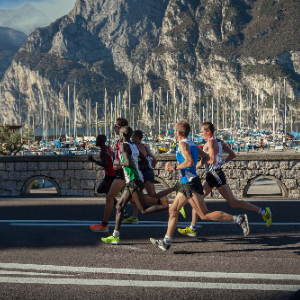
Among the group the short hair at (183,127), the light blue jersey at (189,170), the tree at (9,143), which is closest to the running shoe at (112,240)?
the light blue jersey at (189,170)

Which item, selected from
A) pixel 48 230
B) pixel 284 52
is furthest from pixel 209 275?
pixel 284 52

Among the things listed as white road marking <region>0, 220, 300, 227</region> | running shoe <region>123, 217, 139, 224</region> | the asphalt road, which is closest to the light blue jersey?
the asphalt road

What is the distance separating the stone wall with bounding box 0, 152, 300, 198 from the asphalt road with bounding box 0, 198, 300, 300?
150 inches

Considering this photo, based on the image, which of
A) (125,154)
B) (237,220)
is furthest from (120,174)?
(237,220)

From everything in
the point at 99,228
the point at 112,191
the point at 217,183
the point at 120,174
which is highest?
the point at 120,174

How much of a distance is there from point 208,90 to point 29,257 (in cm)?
18951

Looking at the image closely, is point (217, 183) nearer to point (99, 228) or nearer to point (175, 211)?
point (175, 211)

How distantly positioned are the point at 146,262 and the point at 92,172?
7546 mm

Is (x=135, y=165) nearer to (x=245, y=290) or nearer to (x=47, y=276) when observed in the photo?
(x=47, y=276)

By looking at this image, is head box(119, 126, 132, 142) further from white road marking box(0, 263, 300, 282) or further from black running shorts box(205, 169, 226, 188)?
white road marking box(0, 263, 300, 282)

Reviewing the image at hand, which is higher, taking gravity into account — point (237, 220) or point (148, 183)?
point (148, 183)

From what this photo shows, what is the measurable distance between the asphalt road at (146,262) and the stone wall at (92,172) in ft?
12.5

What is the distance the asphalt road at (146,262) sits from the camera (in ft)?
14.4

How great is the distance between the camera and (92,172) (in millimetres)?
12711
